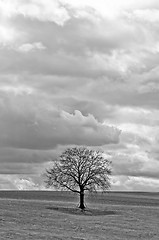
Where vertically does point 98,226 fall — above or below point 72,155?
below

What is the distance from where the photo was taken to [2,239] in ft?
135

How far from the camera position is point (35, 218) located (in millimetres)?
65125

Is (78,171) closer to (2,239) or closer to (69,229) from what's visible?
(69,229)

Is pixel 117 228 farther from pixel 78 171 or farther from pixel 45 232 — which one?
pixel 78 171

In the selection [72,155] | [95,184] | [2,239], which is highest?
[72,155]

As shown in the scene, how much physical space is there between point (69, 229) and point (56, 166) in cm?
3719

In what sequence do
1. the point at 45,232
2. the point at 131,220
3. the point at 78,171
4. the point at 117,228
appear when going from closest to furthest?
the point at 45,232 → the point at 117,228 → the point at 131,220 → the point at 78,171

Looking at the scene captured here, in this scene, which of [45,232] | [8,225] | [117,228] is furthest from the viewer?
[117,228]

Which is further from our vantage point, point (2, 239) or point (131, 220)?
point (131, 220)

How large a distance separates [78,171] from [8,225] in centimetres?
3846

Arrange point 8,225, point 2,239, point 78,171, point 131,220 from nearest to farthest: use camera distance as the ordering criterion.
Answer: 1. point 2,239
2. point 8,225
3. point 131,220
4. point 78,171

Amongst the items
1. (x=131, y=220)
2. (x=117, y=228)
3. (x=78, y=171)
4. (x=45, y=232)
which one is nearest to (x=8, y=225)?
(x=45, y=232)

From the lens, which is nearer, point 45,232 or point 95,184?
point 45,232

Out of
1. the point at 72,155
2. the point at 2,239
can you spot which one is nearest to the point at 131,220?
the point at 72,155
